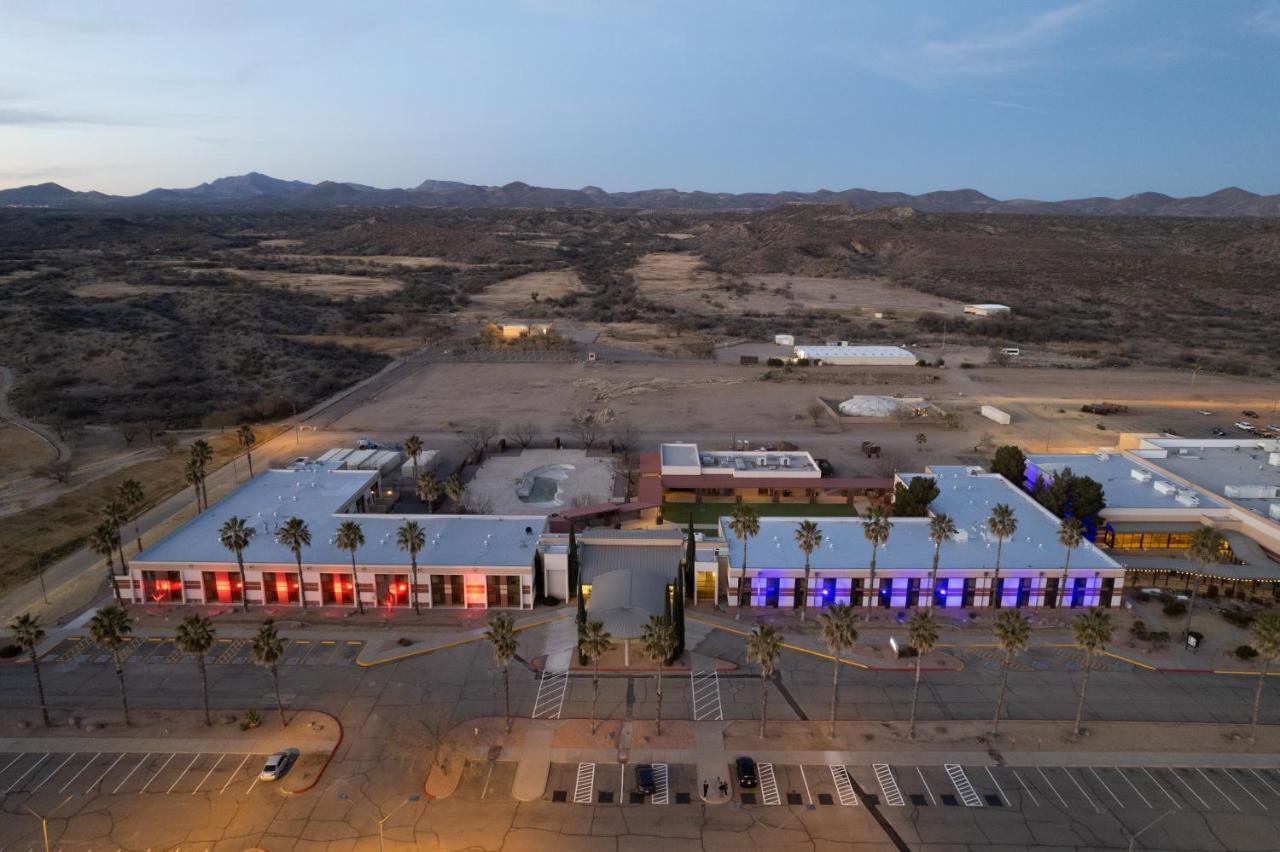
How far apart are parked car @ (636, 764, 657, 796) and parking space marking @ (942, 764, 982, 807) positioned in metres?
12.5

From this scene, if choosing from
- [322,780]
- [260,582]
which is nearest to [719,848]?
[322,780]

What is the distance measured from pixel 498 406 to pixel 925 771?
6614 cm

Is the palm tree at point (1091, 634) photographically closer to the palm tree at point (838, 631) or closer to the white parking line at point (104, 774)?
the palm tree at point (838, 631)

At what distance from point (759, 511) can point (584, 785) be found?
105ft

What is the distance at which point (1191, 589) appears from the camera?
4875 centimetres

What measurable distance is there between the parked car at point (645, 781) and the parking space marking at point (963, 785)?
1253cm

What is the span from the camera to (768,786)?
31641mm

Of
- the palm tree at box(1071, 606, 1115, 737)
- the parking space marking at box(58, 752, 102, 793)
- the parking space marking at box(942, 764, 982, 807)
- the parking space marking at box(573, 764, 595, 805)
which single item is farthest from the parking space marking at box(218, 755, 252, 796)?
the palm tree at box(1071, 606, 1115, 737)

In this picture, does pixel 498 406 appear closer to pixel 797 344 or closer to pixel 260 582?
pixel 260 582

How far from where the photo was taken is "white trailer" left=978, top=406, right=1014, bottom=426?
275ft

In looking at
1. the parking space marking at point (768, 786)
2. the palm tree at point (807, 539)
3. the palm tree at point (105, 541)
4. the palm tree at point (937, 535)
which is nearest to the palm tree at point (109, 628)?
the palm tree at point (105, 541)

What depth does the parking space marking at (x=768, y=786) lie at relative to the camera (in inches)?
1216

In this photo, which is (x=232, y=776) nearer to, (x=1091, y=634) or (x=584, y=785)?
(x=584, y=785)

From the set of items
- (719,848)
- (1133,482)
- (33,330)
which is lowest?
(719,848)
